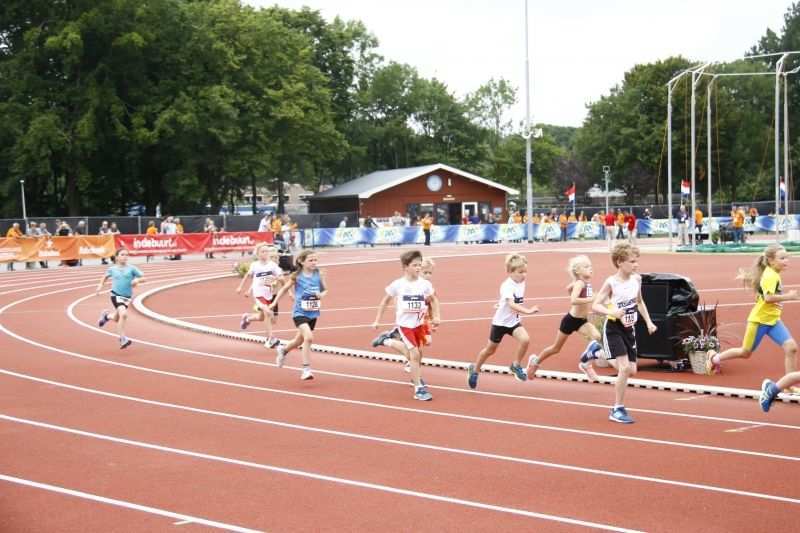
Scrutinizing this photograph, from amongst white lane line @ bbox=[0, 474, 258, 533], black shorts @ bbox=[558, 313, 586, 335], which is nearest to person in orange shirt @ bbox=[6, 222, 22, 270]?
black shorts @ bbox=[558, 313, 586, 335]

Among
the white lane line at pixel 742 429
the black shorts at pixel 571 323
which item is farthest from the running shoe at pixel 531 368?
the white lane line at pixel 742 429

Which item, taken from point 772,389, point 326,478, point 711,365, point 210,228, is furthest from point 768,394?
point 210,228

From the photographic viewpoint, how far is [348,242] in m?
57.1

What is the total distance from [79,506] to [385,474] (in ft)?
7.87

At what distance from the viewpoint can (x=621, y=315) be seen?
1052 cm

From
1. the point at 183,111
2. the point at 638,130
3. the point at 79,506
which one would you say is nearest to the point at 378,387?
the point at 79,506

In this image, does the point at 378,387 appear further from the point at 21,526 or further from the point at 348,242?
the point at 348,242

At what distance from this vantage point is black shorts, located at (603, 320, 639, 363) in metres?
10.5

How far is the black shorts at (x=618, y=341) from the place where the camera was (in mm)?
10484

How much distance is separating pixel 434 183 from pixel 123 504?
2562 inches

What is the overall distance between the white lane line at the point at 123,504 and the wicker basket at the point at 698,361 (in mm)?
8173

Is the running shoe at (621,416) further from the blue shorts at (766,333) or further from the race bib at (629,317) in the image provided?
the blue shorts at (766,333)

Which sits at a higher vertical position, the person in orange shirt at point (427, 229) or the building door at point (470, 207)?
the building door at point (470, 207)

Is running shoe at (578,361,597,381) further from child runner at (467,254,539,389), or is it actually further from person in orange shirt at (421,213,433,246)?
person in orange shirt at (421,213,433,246)
